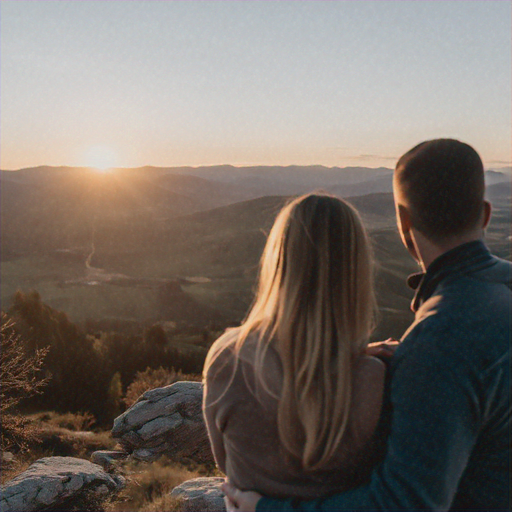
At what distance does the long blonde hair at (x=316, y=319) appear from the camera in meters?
1.56

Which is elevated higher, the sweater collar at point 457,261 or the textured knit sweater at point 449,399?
the sweater collar at point 457,261

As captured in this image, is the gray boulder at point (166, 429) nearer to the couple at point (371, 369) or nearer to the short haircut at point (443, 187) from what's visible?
the couple at point (371, 369)

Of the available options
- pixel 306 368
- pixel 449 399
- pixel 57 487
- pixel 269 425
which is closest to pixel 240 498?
pixel 269 425

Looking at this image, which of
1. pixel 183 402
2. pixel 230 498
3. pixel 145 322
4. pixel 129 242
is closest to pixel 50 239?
pixel 129 242

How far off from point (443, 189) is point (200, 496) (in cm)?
671

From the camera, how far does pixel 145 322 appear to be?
59.5m

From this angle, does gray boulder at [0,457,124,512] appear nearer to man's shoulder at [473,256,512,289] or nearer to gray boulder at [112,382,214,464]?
gray boulder at [112,382,214,464]

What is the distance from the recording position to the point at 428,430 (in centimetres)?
140

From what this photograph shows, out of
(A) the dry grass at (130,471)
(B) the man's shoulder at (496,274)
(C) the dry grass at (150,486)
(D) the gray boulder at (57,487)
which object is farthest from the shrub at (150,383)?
(B) the man's shoulder at (496,274)

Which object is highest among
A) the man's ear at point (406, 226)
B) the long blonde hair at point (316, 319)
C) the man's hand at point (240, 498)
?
the man's ear at point (406, 226)

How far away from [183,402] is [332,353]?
9747 mm

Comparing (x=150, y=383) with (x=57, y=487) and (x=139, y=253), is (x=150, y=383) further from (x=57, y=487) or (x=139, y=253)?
(x=139, y=253)

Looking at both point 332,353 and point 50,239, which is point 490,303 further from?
point 50,239

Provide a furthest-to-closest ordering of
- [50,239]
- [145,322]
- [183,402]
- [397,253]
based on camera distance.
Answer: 1. [50,239]
2. [397,253]
3. [145,322]
4. [183,402]
